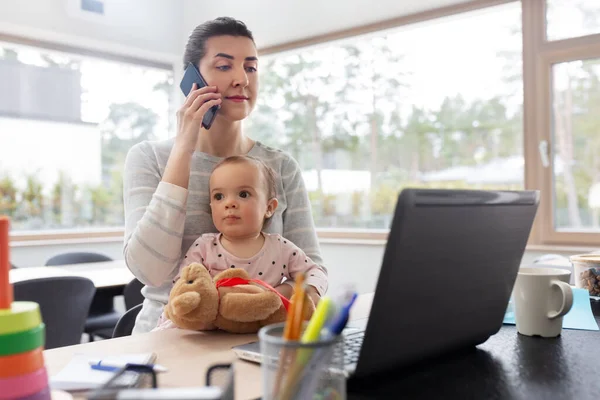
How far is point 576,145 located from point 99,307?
2.88 meters

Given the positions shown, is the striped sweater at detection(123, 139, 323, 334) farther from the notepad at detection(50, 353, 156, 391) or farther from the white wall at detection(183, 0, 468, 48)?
the white wall at detection(183, 0, 468, 48)

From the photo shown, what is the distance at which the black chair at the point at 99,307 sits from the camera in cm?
290

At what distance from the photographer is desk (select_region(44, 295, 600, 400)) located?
0.73 m

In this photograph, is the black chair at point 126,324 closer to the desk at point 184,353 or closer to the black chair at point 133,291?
the desk at point 184,353

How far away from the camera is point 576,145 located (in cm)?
326

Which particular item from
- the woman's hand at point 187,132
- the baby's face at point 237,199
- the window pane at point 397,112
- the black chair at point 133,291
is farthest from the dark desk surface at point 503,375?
the window pane at point 397,112

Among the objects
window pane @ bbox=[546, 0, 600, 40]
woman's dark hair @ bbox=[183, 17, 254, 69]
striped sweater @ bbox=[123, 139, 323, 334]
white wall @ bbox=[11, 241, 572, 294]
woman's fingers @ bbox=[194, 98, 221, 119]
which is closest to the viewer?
striped sweater @ bbox=[123, 139, 323, 334]

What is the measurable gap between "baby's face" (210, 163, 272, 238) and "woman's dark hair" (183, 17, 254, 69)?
1.19 ft

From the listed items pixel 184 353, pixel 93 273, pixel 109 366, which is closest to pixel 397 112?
pixel 93 273

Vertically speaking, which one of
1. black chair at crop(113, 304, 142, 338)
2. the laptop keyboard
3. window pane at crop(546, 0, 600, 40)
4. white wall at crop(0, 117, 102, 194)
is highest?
window pane at crop(546, 0, 600, 40)

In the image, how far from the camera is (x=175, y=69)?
5219mm

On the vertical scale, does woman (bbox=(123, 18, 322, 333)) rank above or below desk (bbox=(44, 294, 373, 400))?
above

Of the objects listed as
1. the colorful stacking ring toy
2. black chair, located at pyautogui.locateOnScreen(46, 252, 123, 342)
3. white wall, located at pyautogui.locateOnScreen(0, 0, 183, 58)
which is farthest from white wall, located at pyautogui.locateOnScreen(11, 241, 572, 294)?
the colorful stacking ring toy

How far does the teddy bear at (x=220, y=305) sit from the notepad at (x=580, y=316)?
432 millimetres
